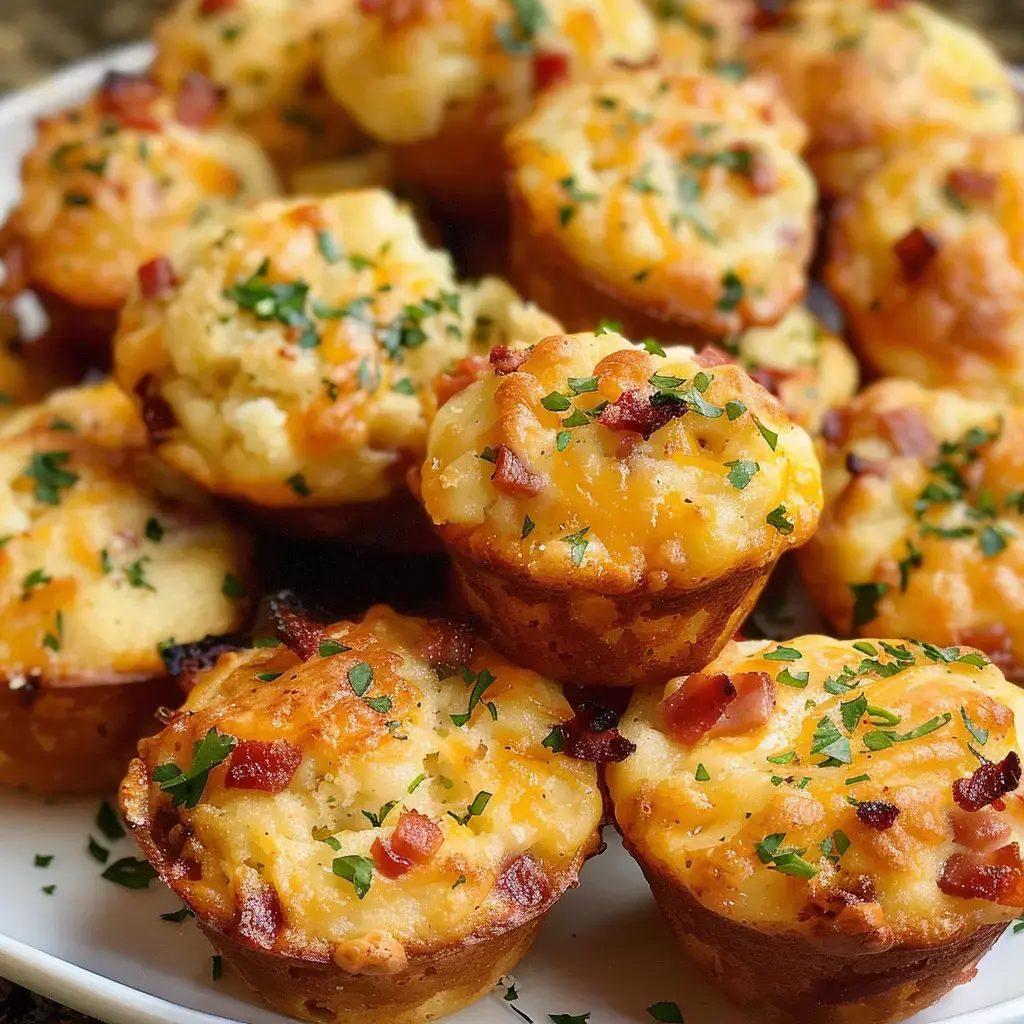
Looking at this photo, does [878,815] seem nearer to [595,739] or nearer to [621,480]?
[595,739]

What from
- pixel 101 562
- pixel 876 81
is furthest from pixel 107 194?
pixel 876 81

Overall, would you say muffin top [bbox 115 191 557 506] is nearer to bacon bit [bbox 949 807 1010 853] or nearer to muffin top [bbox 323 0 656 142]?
muffin top [bbox 323 0 656 142]

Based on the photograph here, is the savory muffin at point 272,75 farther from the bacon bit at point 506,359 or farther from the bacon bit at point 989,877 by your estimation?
the bacon bit at point 989,877

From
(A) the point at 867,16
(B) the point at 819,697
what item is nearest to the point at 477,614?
(B) the point at 819,697

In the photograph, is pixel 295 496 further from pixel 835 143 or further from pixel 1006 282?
pixel 835 143

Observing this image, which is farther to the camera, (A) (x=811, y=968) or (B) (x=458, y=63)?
(B) (x=458, y=63)

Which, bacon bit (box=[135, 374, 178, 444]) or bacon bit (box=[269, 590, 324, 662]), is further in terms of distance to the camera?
bacon bit (box=[135, 374, 178, 444])

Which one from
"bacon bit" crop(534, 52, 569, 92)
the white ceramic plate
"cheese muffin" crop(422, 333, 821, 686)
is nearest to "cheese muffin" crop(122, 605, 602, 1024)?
the white ceramic plate

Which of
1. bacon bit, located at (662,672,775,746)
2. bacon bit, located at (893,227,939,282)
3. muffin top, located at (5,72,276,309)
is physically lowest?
bacon bit, located at (662,672,775,746)
